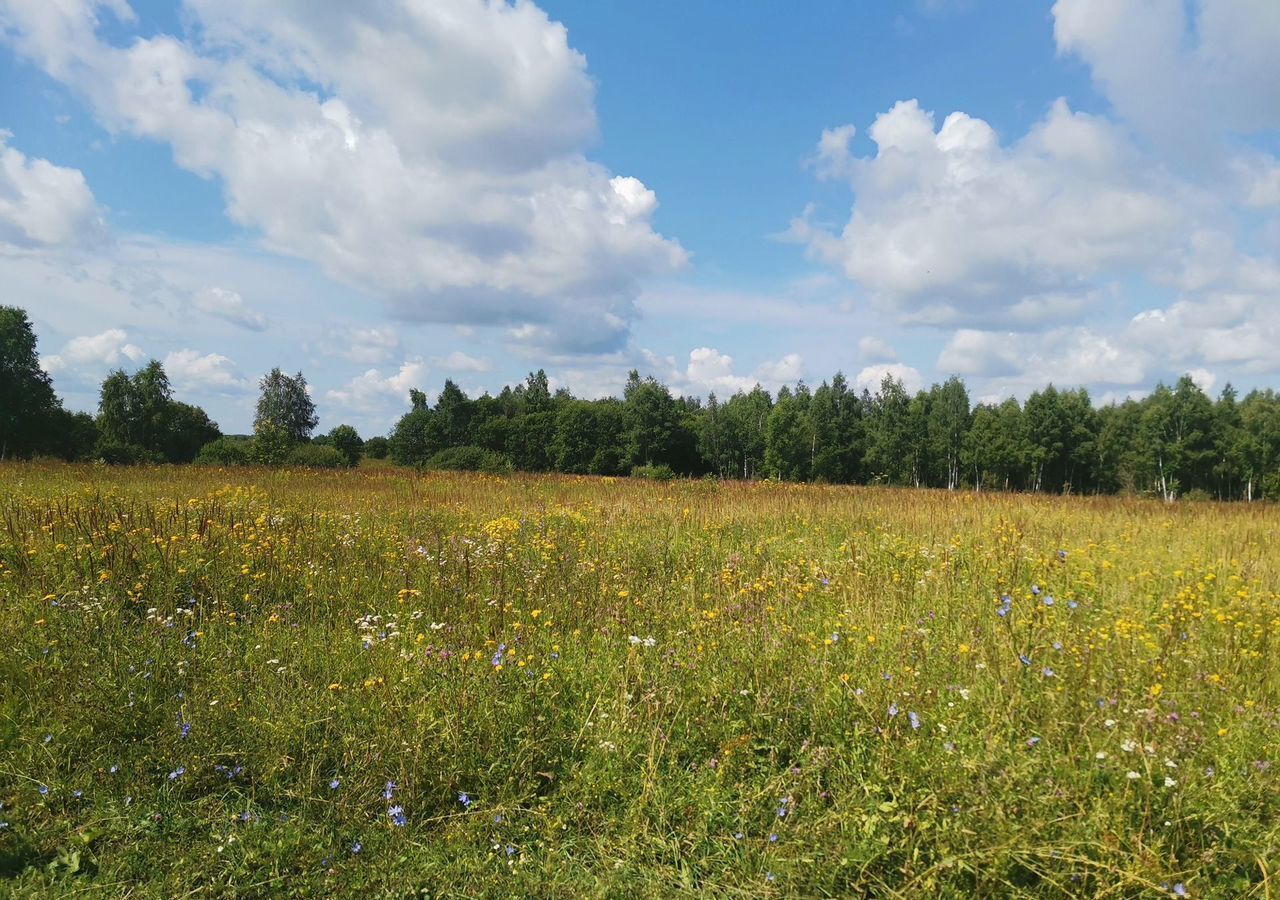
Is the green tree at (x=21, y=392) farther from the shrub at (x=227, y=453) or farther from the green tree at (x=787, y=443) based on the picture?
the green tree at (x=787, y=443)

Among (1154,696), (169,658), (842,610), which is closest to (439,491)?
(169,658)

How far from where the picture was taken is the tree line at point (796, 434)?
4522cm

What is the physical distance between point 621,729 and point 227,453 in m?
28.4

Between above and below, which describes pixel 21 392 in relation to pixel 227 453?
above

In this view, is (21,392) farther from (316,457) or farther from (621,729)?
(621,729)

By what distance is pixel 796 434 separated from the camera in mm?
58000

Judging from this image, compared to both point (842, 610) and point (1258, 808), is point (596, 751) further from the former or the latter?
point (1258, 808)

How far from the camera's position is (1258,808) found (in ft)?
8.51

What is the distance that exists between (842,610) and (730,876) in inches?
103

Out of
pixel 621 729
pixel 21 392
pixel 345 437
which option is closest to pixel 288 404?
pixel 345 437

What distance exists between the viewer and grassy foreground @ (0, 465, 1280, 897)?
2.50m

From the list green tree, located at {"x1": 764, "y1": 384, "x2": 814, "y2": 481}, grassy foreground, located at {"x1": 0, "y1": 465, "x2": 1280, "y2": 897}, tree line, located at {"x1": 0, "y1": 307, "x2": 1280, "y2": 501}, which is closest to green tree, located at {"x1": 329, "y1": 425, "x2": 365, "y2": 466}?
tree line, located at {"x1": 0, "y1": 307, "x2": 1280, "y2": 501}

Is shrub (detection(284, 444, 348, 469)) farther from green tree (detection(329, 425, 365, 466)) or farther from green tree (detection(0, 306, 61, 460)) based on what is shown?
green tree (detection(329, 425, 365, 466))

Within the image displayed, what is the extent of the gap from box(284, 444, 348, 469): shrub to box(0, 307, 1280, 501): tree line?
14.4m
